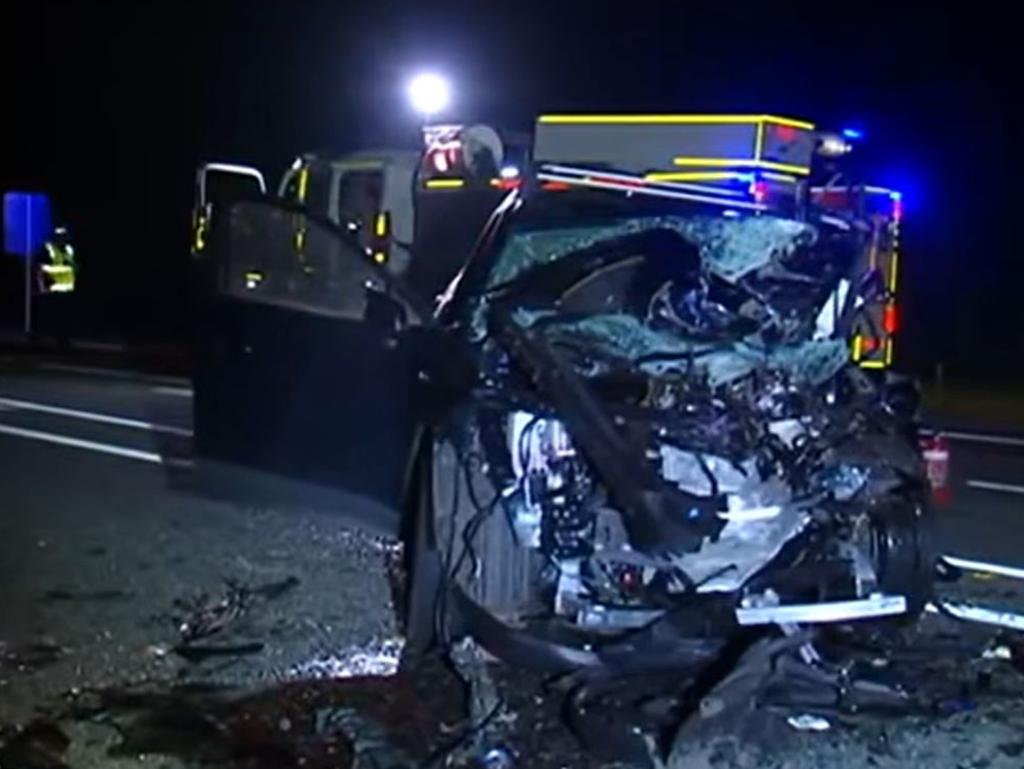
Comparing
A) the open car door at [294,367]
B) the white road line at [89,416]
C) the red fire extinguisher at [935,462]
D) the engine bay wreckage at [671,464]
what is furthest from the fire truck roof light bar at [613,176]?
the white road line at [89,416]

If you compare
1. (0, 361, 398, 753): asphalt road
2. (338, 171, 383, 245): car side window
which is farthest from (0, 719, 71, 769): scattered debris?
(338, 171, 383, 245): car side window

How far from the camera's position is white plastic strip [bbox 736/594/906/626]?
692 cm

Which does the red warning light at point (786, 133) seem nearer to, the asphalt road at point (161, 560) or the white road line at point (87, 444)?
the asphalt road at point (161, 560)

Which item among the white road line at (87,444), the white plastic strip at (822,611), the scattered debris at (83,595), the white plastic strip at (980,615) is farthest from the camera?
the white road line at (87,444)

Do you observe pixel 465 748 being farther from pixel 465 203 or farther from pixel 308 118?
pixel 308 118

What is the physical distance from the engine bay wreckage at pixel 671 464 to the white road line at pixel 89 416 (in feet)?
28.6

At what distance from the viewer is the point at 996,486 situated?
43.5 ft

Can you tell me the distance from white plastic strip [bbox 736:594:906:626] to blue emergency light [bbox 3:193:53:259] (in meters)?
26.0

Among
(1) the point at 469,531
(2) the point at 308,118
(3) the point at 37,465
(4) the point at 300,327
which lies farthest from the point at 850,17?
(1) the point at 469,531

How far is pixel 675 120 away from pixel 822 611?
439cm

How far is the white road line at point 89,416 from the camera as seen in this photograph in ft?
51.6

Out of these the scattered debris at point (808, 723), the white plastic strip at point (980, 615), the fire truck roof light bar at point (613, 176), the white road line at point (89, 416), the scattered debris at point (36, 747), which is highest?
the fire truck roof light bar at point (613, 176)

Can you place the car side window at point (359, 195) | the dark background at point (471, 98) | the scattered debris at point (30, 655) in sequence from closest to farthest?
1. the scattered debris at point (30, 655)
2. the car side window at point (359, 195)
3. the dark background at point (471, 98)

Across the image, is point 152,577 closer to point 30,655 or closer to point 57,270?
point 30,655
